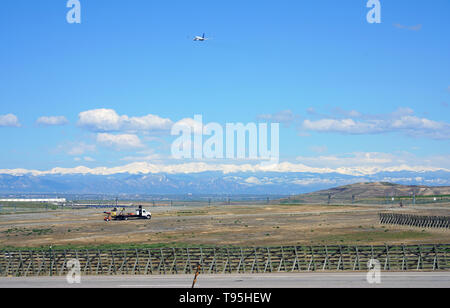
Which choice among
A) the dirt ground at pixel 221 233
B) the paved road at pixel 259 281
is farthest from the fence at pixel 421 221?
the paved road at pixel 259 281

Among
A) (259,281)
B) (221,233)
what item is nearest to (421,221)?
(221,233)

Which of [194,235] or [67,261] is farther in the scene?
[194,235]

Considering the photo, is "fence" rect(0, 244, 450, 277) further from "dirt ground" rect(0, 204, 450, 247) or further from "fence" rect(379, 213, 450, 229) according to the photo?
"fence" rect(379, 213, 450, 229)

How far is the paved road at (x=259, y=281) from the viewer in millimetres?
31828

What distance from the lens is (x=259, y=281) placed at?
34469 mm

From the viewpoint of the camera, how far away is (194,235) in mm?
80000

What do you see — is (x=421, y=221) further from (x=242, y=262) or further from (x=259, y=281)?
(x=259, y=281)

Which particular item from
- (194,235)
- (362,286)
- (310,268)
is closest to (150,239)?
(194,235)

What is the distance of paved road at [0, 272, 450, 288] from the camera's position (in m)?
31.8

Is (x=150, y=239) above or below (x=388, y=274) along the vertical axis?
below

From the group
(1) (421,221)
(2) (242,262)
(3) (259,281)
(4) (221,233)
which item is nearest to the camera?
(3) (259,281)
